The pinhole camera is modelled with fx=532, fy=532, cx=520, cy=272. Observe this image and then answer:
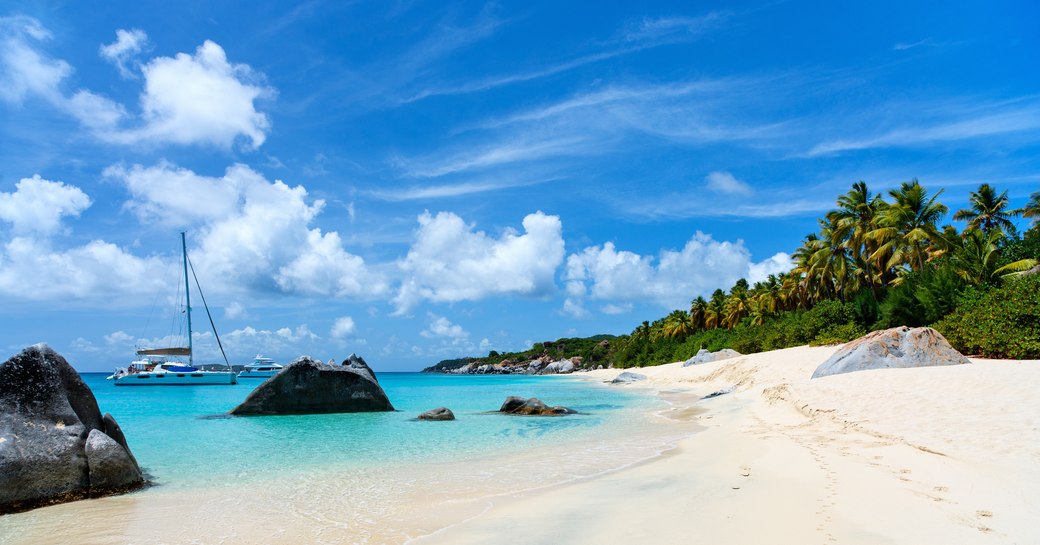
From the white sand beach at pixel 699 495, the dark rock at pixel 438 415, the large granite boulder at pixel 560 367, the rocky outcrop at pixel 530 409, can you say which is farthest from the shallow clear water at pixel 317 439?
the large granite boulder at pixel 560 367

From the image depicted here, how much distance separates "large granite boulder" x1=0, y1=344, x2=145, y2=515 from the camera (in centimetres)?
890

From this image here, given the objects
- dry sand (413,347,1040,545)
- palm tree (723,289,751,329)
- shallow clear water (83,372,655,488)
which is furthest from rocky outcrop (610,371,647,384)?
dry sand (413,347,1040,545)

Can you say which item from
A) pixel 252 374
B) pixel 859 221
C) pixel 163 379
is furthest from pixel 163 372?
pixel 859 221

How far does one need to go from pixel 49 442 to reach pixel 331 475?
16.1ft

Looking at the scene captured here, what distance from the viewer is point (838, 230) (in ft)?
140

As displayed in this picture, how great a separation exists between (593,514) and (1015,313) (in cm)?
2193

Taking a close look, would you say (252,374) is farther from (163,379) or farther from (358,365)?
(358,365)

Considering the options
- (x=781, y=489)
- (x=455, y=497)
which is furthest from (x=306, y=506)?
(x=781, y=489)

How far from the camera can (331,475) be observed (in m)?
11.3

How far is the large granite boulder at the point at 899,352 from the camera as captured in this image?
18.8 metres

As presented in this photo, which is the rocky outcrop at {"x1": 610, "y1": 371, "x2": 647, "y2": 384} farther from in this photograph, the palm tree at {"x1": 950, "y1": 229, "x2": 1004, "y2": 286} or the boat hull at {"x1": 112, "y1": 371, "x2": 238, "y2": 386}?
the boat hull at {"x1": 112, "y1": 371, "x2": 238, "y2": 386}

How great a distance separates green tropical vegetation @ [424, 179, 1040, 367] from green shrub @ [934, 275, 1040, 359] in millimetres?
41

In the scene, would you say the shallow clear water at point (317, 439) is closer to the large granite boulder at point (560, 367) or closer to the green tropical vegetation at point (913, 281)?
the green tropical vegetation at point (913, 281)

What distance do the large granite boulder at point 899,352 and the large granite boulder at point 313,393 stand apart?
20.5 meters
